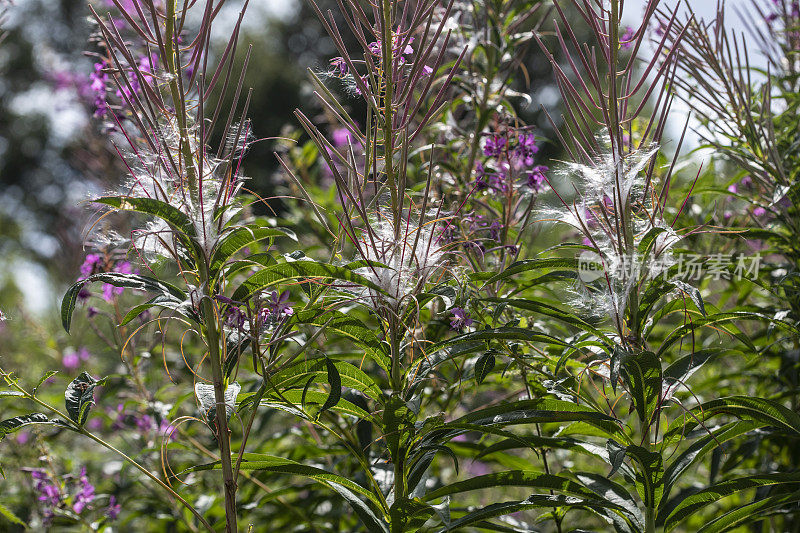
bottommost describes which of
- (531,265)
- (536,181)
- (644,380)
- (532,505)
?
(532,505)

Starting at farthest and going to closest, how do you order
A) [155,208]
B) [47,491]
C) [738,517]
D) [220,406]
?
1. [47,491]
2. [738,517]
3. [220,406]
4. [155,208]

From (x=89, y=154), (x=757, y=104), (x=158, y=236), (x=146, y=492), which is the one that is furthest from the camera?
(x=89, y=154)

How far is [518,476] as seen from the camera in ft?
4.84

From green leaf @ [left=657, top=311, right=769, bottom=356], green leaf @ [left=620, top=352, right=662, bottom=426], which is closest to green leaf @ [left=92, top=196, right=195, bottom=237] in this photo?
green leaf @ [left=620, top=352, right=662, bottom=426]

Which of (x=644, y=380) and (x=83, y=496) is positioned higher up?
(x=644, y=380)

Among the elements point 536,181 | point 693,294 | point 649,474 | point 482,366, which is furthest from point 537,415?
point 536,181

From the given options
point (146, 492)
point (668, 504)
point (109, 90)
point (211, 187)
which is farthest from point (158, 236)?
point (146, 492)

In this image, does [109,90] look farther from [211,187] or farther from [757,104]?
[757,104]

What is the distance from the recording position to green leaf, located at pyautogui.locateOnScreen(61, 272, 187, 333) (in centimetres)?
127

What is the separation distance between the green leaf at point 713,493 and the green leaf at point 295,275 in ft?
2.88

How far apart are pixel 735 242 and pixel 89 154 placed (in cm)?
379

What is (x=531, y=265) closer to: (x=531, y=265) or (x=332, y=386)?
(x=531, y=265)

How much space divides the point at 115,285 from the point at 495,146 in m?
1.24

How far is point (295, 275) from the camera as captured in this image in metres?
1.31
